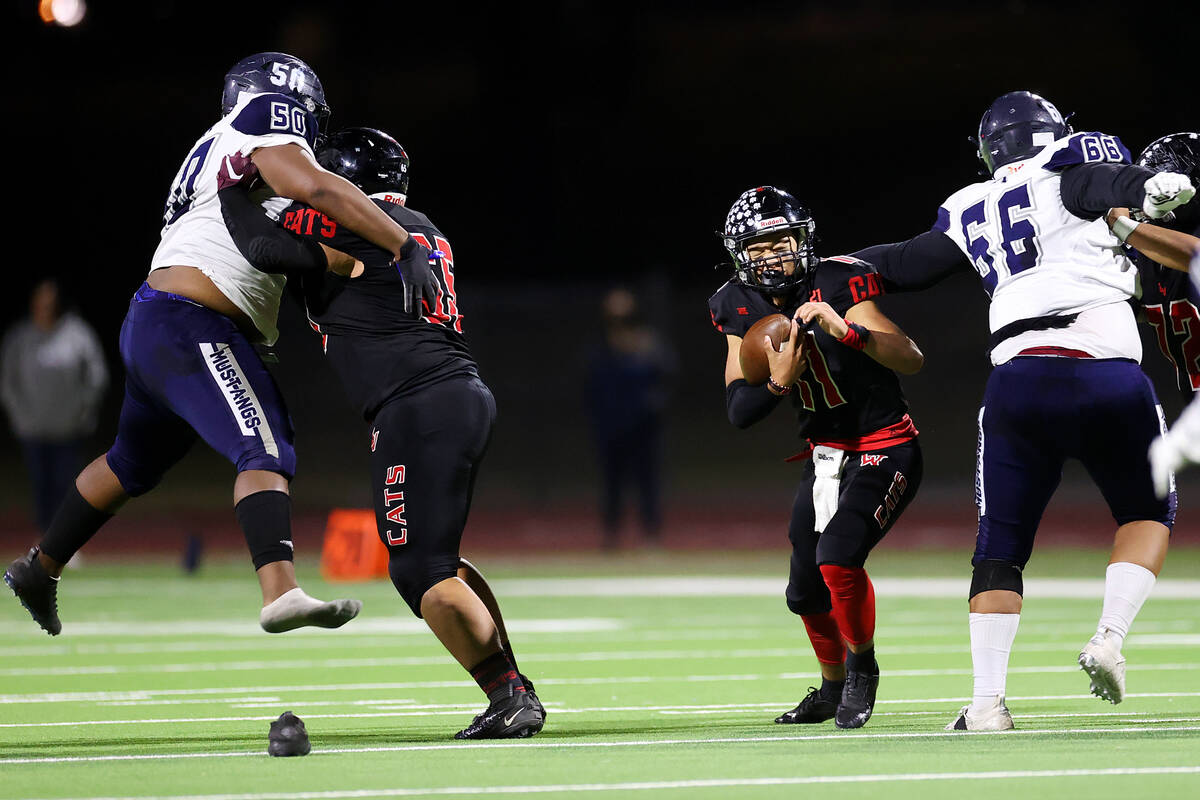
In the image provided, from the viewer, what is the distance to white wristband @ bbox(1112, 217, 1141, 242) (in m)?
5.42

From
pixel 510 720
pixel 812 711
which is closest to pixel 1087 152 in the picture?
pixel 812 711

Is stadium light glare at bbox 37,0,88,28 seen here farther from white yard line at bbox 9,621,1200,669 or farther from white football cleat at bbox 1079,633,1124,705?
white football cleat at bbox 1079,633,1124,705

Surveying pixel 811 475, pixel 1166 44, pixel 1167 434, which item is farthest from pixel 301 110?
pixel 1166 44

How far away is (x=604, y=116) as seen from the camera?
31188 millimetres

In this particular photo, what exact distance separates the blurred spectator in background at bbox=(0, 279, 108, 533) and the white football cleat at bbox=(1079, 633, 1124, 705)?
10.1m

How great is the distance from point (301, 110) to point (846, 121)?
28020 millimetres

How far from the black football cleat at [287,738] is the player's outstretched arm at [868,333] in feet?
6.66

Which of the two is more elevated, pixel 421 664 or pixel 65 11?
pixel 65 11

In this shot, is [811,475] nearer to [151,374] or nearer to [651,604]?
[151,374]

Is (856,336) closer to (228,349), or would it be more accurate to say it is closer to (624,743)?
(624,743)

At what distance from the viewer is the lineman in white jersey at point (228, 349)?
539 cm

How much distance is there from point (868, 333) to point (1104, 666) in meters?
1.31

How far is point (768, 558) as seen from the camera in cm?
1590

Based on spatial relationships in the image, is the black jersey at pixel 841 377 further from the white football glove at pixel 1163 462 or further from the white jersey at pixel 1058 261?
the white football glove at pixel 1163 462
